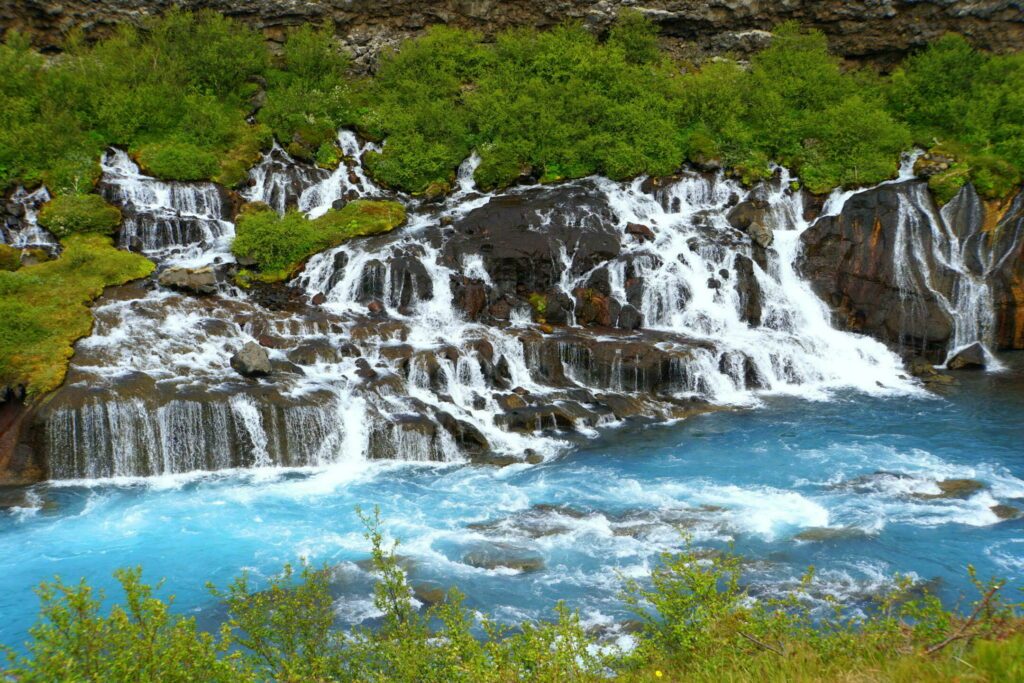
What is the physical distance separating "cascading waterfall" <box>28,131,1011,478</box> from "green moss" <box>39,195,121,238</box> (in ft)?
2.26

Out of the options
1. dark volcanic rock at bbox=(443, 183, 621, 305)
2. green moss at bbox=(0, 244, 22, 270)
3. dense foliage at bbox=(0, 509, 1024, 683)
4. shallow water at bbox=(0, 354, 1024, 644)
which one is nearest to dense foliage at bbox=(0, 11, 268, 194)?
green moss at bbox=(0, 244, 22, 270)

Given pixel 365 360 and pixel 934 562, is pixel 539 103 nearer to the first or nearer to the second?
pixel 365 360

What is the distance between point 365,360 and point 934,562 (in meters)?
13.5

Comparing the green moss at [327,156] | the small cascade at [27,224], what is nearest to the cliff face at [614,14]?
the green moss at [327,156]

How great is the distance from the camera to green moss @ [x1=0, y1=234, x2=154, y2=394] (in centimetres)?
1745

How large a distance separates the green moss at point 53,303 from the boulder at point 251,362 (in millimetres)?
3729

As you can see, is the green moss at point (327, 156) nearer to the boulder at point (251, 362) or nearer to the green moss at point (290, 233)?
the green moss at point (290, 233)

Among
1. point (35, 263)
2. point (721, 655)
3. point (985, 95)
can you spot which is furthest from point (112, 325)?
point (985, 95)

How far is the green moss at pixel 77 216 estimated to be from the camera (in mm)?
24016

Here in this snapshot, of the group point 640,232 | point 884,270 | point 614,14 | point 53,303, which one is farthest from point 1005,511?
point 614,14

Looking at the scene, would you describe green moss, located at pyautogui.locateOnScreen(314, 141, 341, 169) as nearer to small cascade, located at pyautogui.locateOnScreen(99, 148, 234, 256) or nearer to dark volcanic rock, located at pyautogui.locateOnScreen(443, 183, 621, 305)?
small cascade, located at pyautogui.locateOnScreen(99, 148, 234, 256)

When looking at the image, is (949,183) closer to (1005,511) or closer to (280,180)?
(1005,511)

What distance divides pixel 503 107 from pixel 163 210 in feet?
44.2

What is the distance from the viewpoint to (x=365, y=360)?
20203mm
